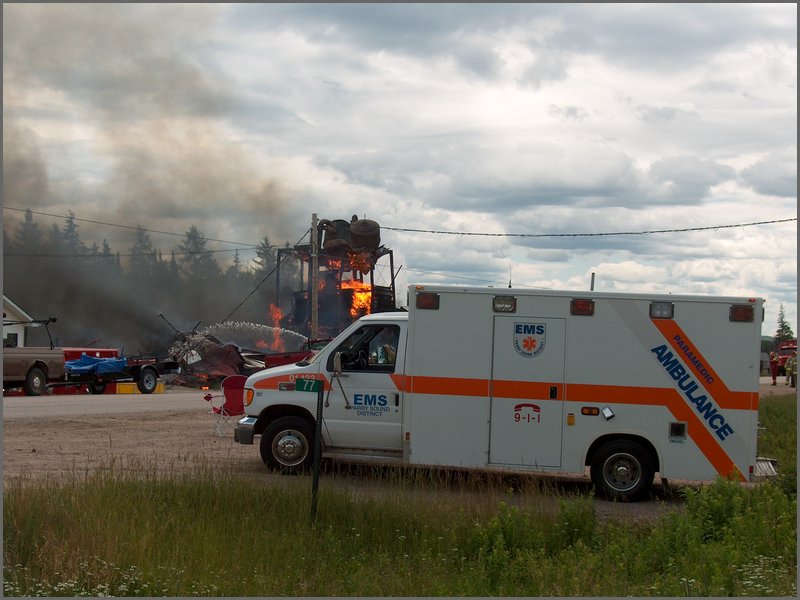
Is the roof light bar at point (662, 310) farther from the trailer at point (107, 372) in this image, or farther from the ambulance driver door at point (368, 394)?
the trailer at point (107, 372)

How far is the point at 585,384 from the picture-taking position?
11.5 meters

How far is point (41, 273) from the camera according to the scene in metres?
56.0

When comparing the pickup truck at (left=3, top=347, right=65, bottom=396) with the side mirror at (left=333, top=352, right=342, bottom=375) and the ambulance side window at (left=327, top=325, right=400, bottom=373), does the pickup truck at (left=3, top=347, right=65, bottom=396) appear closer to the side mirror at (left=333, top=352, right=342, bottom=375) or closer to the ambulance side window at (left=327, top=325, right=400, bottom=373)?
the ambulance side window at (left=327, top=325, right=400, bottom=373)

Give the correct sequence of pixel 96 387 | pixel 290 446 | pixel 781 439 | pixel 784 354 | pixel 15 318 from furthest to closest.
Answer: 1. pixel 784 354
2. pixel 15 318
3. pixel 96 387
4. pixel 781 439
5. pixel 290 446

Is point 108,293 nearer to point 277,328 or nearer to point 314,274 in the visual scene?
point 277,328

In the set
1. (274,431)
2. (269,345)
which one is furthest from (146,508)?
(269,345)

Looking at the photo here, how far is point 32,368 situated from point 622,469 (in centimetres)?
2262

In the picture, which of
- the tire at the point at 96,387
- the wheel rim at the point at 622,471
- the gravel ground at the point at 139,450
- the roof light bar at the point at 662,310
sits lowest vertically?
the tire at the point at 96,387

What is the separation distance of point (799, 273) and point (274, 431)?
24.1ft

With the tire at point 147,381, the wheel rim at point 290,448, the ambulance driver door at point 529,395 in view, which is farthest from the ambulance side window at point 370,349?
the tire at point 147,381

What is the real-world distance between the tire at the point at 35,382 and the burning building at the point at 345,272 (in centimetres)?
1663

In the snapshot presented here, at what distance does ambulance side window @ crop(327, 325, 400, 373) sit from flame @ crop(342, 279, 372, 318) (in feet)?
109

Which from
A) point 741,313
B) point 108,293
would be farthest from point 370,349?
point 108,293

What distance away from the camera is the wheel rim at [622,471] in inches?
451
